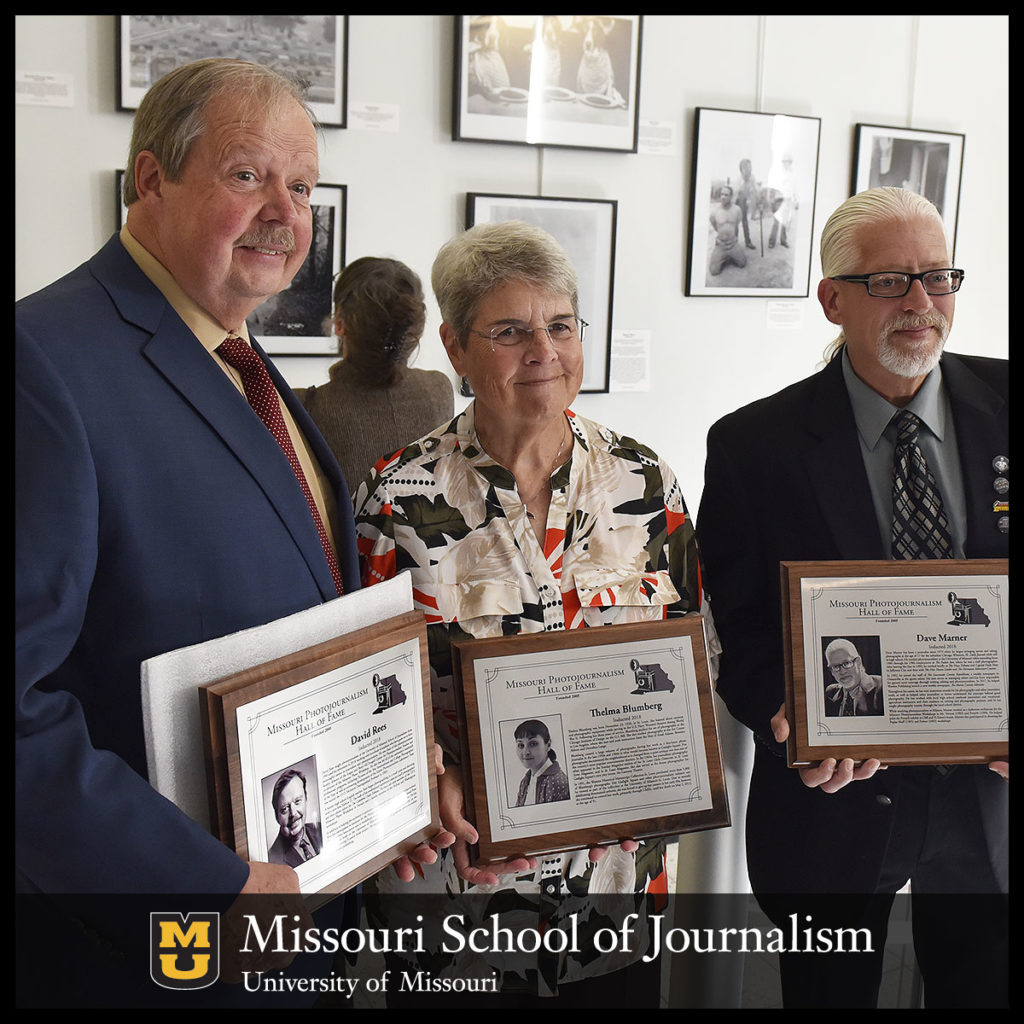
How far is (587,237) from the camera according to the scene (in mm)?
4168

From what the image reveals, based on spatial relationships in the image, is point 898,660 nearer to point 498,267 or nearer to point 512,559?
point 512,559

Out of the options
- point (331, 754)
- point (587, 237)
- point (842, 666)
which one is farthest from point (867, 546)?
point (587, 237)

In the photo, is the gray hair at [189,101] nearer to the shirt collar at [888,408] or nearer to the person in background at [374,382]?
the shirt collar at [888,408]

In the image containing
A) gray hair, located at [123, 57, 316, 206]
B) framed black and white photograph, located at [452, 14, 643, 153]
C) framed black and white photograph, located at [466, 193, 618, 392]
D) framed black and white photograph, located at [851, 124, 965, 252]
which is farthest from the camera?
framed black and white photograph, located at [851, 124, 965, 252]

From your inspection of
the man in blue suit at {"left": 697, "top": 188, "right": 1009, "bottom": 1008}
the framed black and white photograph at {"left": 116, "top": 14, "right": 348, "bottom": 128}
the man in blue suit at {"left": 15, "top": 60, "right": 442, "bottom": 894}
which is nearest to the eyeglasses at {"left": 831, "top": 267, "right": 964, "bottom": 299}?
the man in blue suit at {"left": 697, "top": 188, "right": 1009, "bottom": 1008}

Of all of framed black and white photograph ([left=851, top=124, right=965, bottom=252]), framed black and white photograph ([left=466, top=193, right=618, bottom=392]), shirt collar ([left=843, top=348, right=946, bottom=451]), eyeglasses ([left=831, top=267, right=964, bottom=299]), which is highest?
framed black and white photograph ([left=851, top=124, right=965, bottom=252])

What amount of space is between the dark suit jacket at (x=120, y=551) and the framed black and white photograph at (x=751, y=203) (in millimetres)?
3381

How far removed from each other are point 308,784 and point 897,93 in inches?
180

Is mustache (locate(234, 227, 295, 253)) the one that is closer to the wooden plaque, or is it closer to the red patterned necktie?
the red patterned necktie

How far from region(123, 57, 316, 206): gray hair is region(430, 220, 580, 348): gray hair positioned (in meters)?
0.43

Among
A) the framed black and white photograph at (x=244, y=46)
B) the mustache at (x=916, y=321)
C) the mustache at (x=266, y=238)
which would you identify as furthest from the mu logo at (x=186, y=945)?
the framed black and white photograph at (x=244, y=46)

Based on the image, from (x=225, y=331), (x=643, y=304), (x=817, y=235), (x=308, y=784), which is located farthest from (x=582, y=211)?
(x=308, y=784)

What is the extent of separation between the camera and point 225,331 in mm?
1464

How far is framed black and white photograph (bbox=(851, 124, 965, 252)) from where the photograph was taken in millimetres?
4586
